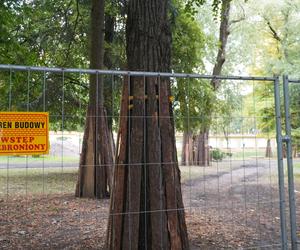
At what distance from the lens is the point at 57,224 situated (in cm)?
819

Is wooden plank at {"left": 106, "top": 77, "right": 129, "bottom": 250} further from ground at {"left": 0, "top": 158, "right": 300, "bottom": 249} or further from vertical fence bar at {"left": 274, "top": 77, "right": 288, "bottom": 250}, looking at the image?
vertical fence bar at {"left": 274, "top": 77, "right": 288, "bottom": 250}

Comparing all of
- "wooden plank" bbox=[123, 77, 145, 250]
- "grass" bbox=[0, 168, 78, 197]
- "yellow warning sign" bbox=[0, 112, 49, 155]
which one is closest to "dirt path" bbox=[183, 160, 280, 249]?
"wooden plank" bbox=[123, 77, 145, 250]

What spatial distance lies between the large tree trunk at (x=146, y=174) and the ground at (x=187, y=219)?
1030 mm

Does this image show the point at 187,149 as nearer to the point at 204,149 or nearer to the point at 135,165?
the point at 204,149

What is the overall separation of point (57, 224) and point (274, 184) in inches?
291

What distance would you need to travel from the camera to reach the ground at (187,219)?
664 cm

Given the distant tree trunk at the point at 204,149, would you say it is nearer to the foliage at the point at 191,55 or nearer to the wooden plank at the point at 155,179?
the wooden plank at the point at 155,179

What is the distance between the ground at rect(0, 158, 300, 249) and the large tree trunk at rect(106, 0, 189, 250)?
3.38 ft

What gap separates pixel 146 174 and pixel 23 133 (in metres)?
1.59

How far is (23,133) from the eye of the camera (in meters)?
4.24

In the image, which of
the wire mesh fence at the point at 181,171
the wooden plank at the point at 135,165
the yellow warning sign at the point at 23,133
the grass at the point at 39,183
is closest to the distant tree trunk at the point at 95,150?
the wire mesh fence at the point at 181,171

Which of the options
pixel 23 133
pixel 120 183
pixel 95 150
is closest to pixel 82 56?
pixel 95 150

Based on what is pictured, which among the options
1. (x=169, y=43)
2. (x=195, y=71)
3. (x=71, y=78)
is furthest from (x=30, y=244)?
(x=195, y=71)

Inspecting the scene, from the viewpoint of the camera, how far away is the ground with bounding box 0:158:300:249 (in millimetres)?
6638
